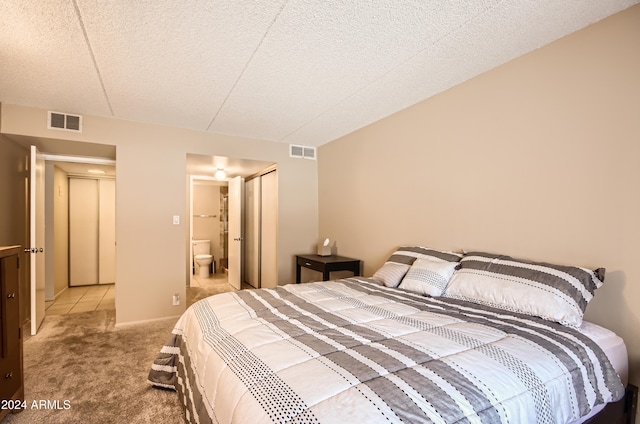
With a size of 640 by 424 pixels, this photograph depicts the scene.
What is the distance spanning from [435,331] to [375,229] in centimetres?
207

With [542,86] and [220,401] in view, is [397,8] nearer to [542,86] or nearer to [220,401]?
[542,86]

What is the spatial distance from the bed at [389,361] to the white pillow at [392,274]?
0.48 m

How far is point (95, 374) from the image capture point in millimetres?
2338

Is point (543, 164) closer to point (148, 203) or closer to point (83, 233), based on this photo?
point (148, 203)

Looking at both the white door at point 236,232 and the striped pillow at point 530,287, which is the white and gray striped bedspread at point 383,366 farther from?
the white door at point 236,232

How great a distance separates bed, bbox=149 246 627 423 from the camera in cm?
97

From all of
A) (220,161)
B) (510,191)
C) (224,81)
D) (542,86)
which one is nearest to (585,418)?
(510,191)

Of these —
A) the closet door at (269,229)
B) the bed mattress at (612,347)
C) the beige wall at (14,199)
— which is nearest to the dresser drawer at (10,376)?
the beige wall at (14,199)

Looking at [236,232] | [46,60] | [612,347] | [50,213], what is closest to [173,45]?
[46,60]

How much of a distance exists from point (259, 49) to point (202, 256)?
5.05 m

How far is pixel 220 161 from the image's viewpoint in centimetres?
433

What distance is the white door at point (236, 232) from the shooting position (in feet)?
16.6

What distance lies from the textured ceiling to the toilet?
364 cm

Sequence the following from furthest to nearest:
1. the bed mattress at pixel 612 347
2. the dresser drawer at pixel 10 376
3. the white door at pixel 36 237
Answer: the white door at pixel 36 237 → the dresser drawer at pixel 10 376 → the bed mattress at pixel 612 347
